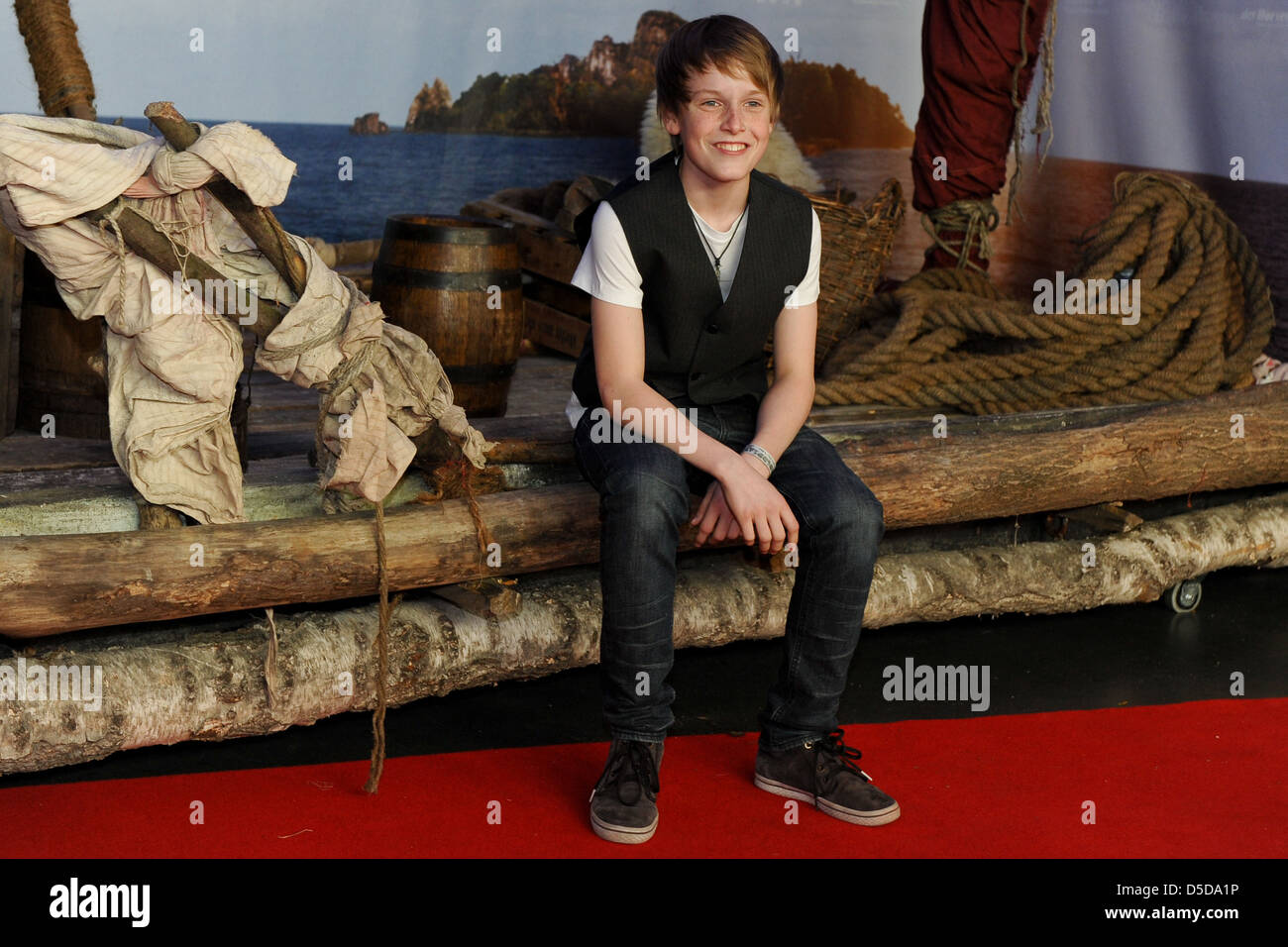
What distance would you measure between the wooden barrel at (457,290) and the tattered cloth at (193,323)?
1.92ft

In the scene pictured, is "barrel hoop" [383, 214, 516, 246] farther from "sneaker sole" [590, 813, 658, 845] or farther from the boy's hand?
"sneaker sole" [590, 813, 658, 845]

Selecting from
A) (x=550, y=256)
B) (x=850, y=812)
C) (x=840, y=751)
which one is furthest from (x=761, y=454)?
(x=550, y=256)

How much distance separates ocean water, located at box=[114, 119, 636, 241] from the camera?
322 inches

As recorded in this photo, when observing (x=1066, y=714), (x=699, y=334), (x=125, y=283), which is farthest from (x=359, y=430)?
(x=1066, y=714)

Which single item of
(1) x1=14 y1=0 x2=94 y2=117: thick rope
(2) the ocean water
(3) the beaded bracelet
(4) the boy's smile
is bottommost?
(3) the beaded bracelet

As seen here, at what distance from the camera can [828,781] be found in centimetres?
250

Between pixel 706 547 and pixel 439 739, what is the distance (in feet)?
3.22

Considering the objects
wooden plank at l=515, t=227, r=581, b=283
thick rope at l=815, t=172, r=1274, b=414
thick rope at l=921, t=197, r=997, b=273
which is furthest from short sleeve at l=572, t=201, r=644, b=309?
thick rope at l=921, t=197, r=997, b=273

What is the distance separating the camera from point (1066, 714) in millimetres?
3141

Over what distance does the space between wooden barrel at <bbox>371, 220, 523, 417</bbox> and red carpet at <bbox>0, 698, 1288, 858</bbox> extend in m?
1.20

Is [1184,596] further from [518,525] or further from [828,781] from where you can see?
[518,525]

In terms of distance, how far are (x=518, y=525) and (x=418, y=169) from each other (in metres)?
9.98

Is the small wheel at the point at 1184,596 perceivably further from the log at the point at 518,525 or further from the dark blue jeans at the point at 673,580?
the dark blue jeans at the point at 673,580

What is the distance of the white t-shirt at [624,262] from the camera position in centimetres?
260
